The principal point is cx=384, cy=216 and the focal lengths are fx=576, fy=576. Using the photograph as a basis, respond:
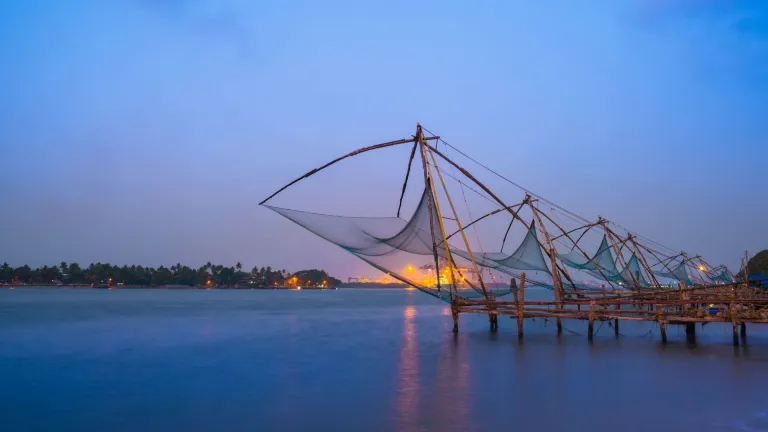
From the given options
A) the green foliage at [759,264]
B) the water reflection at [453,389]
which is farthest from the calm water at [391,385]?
the green foliage at [759,264]

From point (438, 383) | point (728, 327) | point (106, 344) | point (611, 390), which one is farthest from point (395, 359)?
point (728, 327)

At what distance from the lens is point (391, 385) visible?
10.8 meters

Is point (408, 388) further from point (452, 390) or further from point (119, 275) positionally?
point (119, 275)

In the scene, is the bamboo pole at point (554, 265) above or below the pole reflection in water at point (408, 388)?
above

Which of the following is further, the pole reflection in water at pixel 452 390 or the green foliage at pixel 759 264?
the green foliage at pixel 759 264

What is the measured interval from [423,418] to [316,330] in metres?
16.1

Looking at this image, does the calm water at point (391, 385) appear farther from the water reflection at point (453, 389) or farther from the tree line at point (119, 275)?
the tree line at point (119, 275)

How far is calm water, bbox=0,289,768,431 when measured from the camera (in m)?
8.08

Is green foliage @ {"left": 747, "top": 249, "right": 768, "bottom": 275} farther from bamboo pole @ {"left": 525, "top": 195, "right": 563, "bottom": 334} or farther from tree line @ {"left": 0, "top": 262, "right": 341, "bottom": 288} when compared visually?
tree line @ {"left": 0, "top": 262, "right": 341, "bottom": 288}

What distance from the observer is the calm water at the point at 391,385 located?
8.08 meters

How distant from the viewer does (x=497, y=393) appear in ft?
32.5

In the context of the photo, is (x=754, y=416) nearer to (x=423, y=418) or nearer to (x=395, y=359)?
(x=423, y=418)

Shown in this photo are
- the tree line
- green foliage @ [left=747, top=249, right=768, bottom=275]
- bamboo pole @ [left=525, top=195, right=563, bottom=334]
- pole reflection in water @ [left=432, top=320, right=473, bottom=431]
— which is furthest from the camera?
the tree line

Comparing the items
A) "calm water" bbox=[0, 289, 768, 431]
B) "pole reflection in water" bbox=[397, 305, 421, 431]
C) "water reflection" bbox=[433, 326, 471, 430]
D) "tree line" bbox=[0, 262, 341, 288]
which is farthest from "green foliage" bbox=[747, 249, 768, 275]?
"tree line" bbox=[0, 262, 341, 288]
